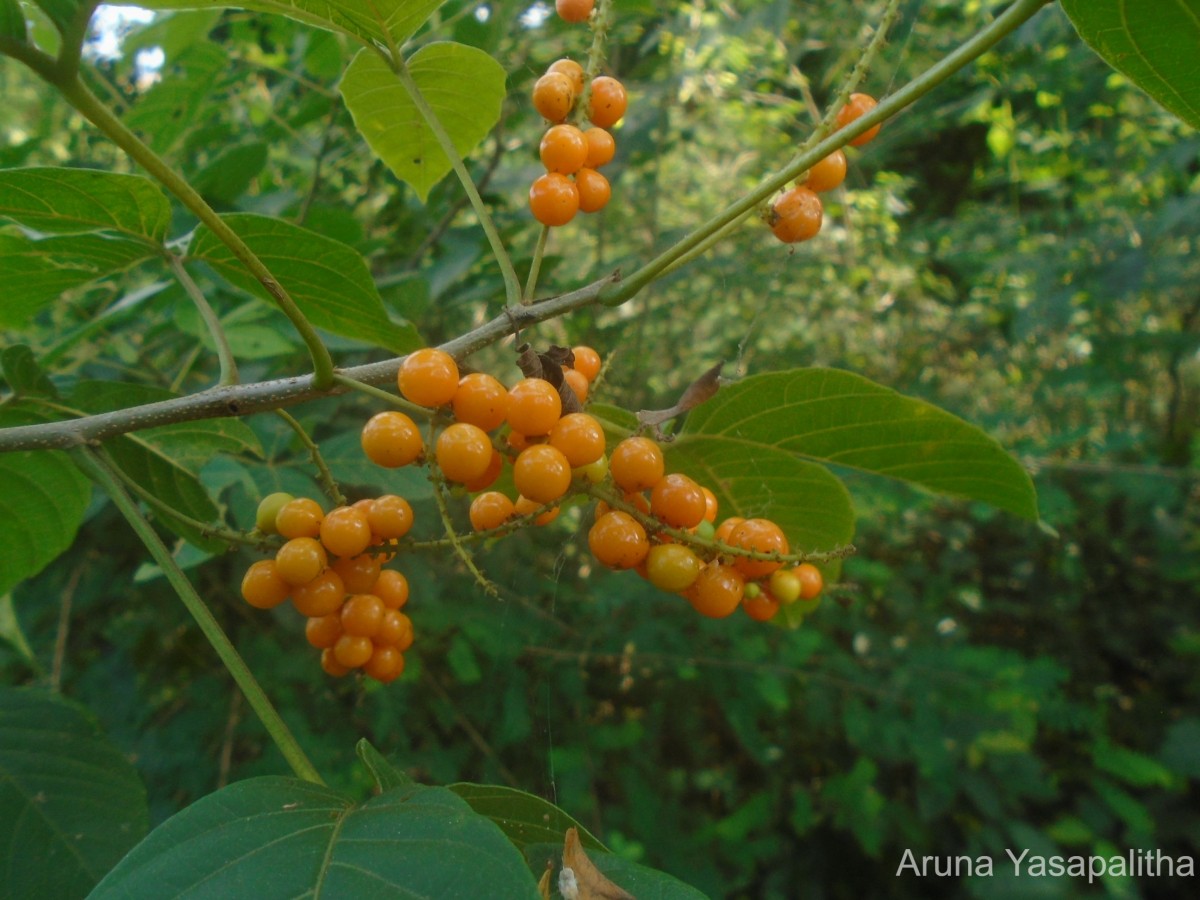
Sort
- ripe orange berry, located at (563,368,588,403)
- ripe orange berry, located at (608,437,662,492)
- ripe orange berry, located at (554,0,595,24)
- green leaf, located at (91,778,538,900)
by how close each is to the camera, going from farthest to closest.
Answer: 1. ripe orange berry, located at (554,0,595,24)
2. ripe orange berry, located at (563,368,588,403)
3. ripe orange berry, located at (608,437,662,492)
4. green leaf, located at (91,778,538,900)

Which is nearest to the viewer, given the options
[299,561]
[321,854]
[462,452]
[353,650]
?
[321,854]

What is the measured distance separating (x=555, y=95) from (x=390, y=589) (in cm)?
62

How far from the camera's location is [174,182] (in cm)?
69

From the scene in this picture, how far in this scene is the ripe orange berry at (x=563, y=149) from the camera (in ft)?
3.03

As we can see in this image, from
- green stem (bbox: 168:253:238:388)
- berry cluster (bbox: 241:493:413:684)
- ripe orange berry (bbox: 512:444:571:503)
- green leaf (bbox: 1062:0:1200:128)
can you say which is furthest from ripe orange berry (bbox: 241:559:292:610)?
green leaf (bbox: 1062:0:1200:128)

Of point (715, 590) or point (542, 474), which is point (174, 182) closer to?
point (542, 474)

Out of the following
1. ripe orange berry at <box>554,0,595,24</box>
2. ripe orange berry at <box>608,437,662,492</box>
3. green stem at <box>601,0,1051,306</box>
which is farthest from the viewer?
ripe orange berry at <box>554,0,595,24</box>

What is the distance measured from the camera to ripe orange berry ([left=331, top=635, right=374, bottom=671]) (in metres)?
0.96

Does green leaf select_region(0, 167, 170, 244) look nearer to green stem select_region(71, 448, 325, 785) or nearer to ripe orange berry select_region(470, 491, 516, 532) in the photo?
green stem select_region(71, 448, 325, 785)

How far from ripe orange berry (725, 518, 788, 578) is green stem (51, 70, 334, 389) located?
0.47m

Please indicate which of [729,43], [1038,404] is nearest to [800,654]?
[1038,404]

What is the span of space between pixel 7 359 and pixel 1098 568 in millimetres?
4261

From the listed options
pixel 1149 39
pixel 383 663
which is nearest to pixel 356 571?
pixel 383 663

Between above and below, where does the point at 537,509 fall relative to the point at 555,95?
below
